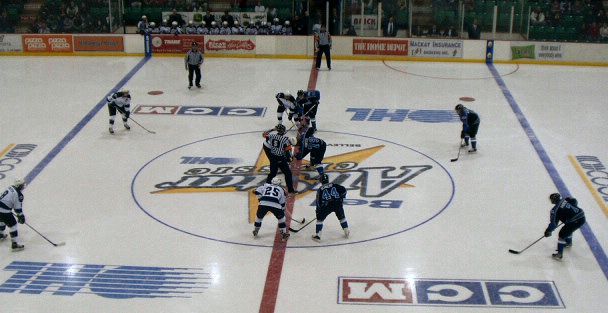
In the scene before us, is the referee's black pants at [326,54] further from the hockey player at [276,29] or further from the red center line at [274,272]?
the red center line at [274,272]

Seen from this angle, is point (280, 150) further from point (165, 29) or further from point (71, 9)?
point (71, 9)

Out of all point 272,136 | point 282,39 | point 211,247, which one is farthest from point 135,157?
point 282,39

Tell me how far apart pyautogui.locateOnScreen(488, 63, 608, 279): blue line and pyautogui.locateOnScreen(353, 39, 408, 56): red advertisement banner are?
8.49 ft

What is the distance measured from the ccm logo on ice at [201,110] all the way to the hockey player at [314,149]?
4360mm

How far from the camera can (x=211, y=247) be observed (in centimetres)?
1200

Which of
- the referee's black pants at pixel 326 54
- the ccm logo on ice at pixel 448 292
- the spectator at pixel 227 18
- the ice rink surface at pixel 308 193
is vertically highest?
the spectator at pixel 227 18

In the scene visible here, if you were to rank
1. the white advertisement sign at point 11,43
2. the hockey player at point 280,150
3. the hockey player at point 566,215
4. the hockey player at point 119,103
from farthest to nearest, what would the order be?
the white advertisement sign at point 11,43 < the hockey player at point 119,103 < the hockey player at point 280,150 < the hockey player at point 566,215

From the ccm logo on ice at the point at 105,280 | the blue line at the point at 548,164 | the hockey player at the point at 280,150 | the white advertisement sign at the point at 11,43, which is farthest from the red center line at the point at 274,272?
the white advertisement sign at the point at 11,43

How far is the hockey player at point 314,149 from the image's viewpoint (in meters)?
14.4

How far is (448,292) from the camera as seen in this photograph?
35.4ft

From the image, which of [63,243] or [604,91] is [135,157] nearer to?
[63,243]

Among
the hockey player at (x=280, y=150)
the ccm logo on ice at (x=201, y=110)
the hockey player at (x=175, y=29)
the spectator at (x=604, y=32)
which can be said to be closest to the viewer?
the hockey player at (x=280, y=150)

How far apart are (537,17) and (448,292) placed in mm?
15118

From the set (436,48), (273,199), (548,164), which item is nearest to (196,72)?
(436,48)
